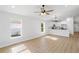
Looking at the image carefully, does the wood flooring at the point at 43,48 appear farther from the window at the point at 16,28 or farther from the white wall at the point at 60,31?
the white wall at the point at 60,31

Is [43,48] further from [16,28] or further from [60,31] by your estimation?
[60,31]

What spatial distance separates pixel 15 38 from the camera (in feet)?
20.6

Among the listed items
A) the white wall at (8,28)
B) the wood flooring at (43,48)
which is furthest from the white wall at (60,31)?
the wood flooring at (43,48)

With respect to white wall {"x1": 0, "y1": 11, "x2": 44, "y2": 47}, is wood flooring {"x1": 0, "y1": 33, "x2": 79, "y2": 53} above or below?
below

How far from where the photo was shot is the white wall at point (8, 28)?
5276 mm

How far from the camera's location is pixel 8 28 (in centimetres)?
571

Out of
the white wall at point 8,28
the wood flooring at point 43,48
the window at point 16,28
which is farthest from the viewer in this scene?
the window at point 16,28

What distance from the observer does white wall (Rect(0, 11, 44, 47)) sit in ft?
17.3

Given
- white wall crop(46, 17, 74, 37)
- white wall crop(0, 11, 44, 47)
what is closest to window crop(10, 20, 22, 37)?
white wall crop(0, 11, 44, 47)

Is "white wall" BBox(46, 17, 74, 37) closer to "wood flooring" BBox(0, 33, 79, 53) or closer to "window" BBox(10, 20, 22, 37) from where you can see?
"wood flooring" BBox(0, 33, 79, 53)

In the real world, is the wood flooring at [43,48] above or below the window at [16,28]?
below
